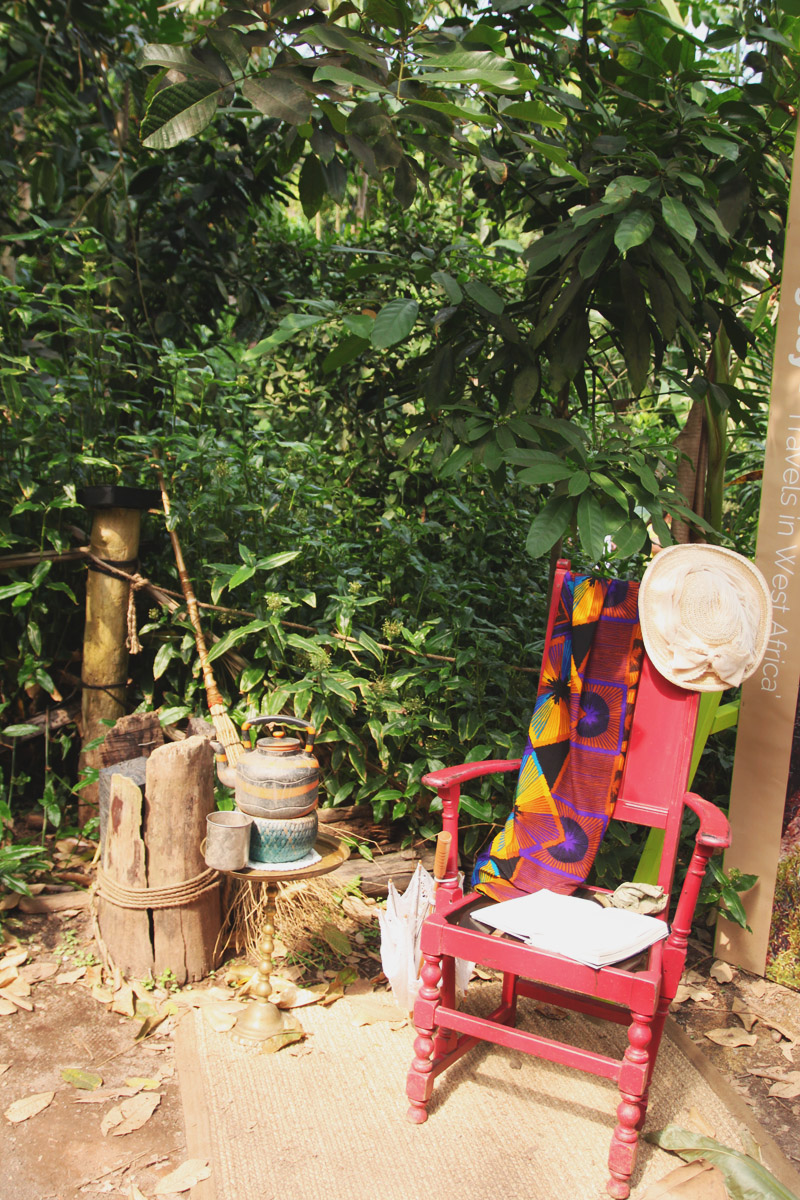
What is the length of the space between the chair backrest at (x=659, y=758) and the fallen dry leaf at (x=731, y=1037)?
1.92 feet

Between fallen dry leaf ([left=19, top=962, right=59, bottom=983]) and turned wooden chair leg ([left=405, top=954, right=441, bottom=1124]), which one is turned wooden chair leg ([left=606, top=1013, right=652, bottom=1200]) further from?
fallen dry leaf ([left=19, top=962, right=59, bottom=983])

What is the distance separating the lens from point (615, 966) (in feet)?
5.83

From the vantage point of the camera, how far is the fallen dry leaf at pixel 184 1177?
1711 mm

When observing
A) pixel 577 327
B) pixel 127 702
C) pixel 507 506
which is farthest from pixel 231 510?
pixel 577 327

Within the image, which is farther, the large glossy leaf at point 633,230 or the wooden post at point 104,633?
the wooden post at point 104,633

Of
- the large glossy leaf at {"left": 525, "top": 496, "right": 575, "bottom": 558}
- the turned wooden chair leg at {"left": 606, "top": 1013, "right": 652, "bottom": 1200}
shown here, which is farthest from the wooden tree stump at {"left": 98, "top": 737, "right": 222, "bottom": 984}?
the turned wooden chair leg at {"left": 606, "top": 1013, "right": 652, "bottom": 1200}

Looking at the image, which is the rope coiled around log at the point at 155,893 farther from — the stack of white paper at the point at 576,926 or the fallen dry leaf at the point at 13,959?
the stack of white paper at the point at 576,926

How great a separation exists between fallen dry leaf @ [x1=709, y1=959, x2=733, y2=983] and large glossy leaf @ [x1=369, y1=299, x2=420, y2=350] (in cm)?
203

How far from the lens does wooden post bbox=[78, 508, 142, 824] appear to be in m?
2.93

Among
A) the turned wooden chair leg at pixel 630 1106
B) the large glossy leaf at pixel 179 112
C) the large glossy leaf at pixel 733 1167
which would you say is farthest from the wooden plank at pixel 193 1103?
the large glossy leaf at pixel 179 112

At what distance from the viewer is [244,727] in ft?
9.00

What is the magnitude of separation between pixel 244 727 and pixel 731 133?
6.99 ft

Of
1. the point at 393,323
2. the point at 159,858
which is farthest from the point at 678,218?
the point at 159,858

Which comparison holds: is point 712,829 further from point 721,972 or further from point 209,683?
point 209,683
